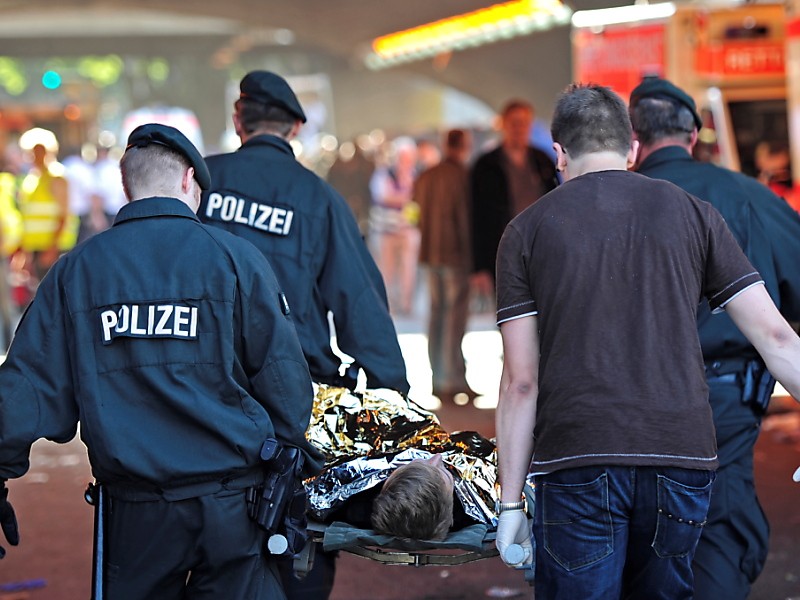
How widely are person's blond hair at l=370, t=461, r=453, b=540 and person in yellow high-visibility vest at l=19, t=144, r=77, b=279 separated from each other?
36.3 feet

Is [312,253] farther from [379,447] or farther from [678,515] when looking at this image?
[678,515]

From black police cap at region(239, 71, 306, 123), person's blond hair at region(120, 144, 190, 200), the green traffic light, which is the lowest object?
person's blond hair at region(120, 144, 190, 200)

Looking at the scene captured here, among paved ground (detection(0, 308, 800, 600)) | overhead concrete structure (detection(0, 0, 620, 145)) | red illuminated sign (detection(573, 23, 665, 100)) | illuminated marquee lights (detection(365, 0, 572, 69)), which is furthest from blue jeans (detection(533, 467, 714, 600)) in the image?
overhead concrete structure (detection(0, 0, 620, 145))

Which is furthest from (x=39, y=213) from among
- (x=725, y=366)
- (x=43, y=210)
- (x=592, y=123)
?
(x=592, y=123)

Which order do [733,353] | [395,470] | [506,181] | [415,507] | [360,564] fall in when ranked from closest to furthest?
[415,507], [395,470], [733,353], [360,564], [506,181]

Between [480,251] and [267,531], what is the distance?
704 centimetres

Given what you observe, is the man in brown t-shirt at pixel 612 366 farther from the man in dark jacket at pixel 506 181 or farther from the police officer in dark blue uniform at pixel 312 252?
the man in dark jacket at pixel 506 181

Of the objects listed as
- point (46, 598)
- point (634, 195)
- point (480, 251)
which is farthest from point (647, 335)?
point (480, 251)

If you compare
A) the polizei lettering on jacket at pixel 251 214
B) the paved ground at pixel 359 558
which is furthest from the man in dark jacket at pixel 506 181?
the polizei lettering on jacket at pixel 251 214

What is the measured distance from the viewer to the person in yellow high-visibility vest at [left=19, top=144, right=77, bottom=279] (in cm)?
1454

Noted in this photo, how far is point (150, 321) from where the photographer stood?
11.4ft

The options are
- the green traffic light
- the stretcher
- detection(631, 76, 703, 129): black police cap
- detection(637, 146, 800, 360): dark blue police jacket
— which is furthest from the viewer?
the green traffic light

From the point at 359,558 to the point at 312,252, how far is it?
2443 millimetres

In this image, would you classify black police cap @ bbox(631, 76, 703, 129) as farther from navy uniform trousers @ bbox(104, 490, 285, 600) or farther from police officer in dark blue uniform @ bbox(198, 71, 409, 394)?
navy uniform trousers @ bbox(104, 490, 285, 600)
